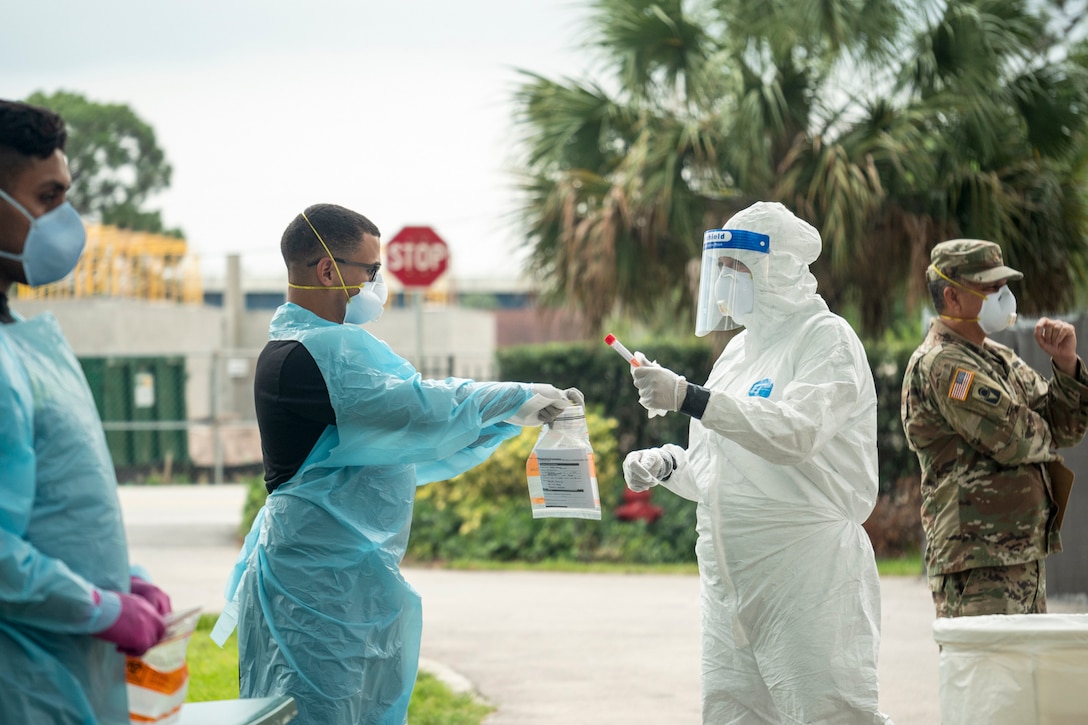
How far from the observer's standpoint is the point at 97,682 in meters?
2.40

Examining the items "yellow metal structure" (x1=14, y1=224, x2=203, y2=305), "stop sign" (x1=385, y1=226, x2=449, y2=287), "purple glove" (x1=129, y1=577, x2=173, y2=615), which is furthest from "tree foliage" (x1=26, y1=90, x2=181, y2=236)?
"purple glove" (x1=129, y1=577, x2=173, y2=615)

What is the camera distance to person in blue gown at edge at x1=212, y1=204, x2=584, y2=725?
3369mm

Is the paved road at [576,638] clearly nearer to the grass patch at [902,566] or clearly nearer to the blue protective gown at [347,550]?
the grass patch at [902,566]

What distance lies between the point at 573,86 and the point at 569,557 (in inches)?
171

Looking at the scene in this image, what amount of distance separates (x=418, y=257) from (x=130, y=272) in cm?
1352

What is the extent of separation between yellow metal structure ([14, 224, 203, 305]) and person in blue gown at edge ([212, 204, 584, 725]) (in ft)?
66.0

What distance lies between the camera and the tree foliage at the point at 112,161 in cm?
4438

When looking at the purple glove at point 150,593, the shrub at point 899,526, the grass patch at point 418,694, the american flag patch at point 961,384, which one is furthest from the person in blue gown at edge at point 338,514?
the shrub at point 899,526

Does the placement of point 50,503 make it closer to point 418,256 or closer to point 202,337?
point 418,256

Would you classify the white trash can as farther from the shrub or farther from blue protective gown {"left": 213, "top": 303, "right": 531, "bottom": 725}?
the shrub

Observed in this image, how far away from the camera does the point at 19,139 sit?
2434mm

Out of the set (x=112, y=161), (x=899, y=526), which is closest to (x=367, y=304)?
(x=899, y=526)

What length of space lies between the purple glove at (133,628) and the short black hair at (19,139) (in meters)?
0.85

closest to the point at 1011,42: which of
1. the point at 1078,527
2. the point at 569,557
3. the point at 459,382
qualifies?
the point at 1078,527
